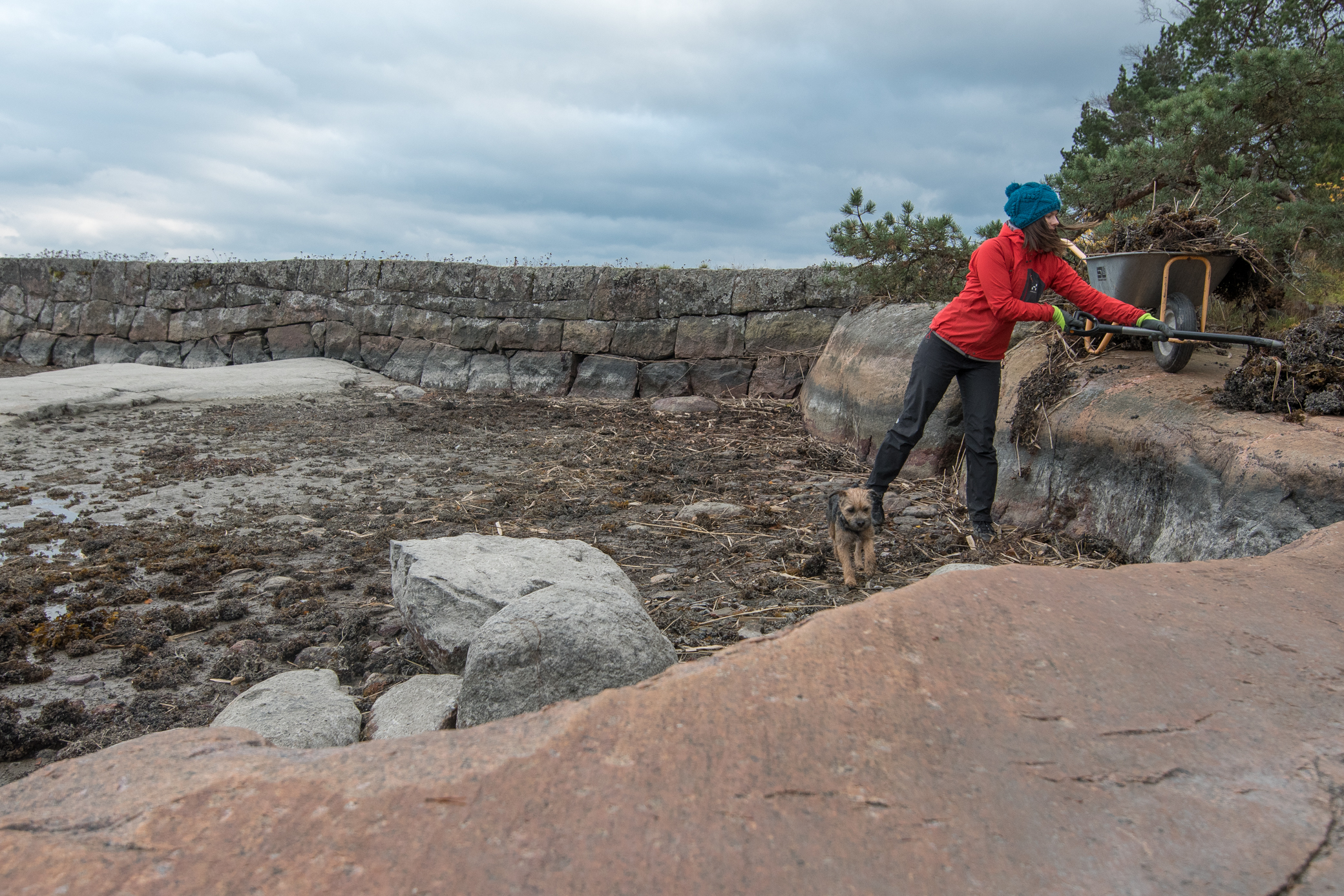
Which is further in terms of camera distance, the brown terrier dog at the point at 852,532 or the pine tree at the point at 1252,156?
the pine tree at the point at 1252,156

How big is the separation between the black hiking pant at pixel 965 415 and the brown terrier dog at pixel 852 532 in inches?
36.9

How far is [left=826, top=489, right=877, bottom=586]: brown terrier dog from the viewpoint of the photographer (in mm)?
3482

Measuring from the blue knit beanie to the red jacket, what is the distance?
101 mm

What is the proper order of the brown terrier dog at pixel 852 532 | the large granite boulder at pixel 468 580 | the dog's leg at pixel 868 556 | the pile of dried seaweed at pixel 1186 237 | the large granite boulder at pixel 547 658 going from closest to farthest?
the large granite boulder at pixel 547 658 < the large granite boulder at pixel 468 580 < the brown terrier dog at pixel 852 532 < the dog's leg at pixel 868 556 < the pile of dried seaweed at pixel 1186 237

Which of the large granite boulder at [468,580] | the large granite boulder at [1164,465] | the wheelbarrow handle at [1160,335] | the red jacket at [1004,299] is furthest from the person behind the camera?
the red jacket at [1004,299]

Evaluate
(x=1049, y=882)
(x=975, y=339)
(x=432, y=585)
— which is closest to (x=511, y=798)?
(x=1049, y=882)

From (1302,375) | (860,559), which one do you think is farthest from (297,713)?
(1302,375)

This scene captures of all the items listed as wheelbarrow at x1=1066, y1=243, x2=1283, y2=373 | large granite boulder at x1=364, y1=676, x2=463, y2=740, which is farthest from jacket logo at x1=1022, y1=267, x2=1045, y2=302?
large granite boulder at x1=364, y1=676, x2=463, y2=740

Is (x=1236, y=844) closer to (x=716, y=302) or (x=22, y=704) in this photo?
(x=22, y=704)

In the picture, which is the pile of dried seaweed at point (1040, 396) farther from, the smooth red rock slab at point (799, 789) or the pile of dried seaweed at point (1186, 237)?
the smooth red rock slab at point (799, 789)

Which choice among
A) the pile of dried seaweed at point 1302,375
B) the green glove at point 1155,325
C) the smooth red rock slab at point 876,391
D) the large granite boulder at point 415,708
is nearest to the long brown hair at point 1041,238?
the green glove at point 1155,325

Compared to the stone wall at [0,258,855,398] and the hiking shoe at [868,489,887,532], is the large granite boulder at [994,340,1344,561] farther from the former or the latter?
the stone wall at [0,258,855,398]

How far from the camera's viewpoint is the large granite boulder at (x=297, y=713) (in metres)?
2.31

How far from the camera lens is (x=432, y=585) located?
9.26 ft
